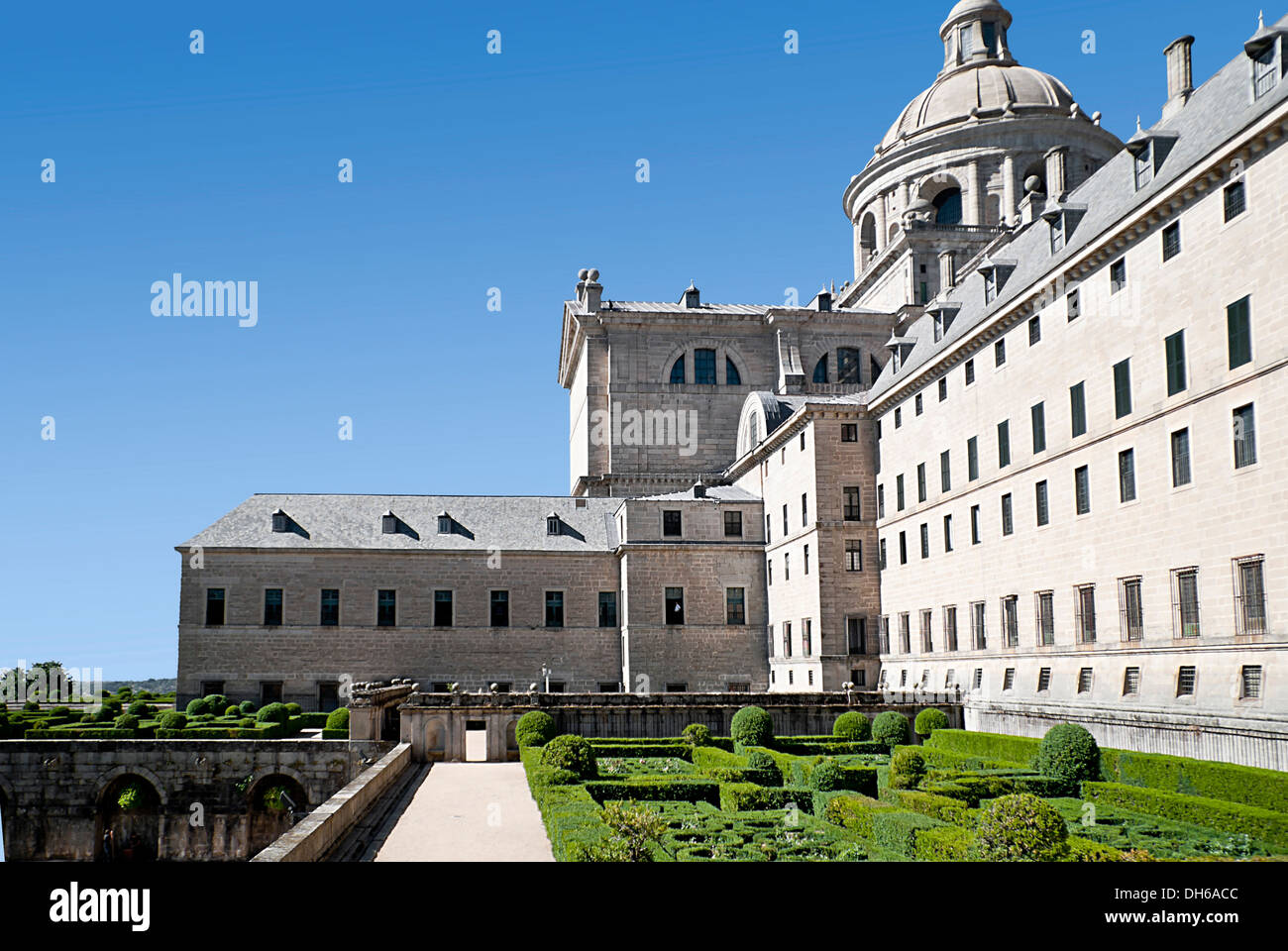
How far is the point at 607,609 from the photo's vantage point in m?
55.1

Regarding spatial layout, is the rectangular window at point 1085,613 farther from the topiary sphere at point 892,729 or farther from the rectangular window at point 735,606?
the rectangular window at point 735,606

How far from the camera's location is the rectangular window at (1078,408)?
A: 31953mm

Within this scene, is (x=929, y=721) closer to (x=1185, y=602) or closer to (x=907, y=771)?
(x=1185, y=602)

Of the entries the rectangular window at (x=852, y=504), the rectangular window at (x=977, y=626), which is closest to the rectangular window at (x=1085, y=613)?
the rectangular window at (x=977, y=626)

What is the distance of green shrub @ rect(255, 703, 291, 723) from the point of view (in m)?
42.8

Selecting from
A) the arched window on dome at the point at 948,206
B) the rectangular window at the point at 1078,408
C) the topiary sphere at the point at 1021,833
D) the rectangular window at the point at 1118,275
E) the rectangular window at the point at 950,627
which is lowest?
the topiary sphere at the point at 1021,833

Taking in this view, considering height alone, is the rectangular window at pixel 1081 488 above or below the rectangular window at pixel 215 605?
above

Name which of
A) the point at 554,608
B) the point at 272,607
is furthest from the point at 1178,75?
the point at 272,607

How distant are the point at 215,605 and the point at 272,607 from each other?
8.38 ft

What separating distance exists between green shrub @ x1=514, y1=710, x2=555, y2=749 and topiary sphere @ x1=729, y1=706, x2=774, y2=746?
18.1ft

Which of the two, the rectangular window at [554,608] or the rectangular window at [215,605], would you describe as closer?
the rectangular window at [215,605]

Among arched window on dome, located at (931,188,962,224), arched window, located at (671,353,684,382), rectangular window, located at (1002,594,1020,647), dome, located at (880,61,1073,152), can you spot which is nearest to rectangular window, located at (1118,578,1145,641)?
rectangular window, located at (1002,594,1020,647)

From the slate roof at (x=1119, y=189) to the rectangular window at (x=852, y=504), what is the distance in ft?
14.4

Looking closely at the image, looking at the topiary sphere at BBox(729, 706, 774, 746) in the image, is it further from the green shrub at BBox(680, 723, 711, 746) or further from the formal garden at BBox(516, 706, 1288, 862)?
the green shrub at BBox(680, 723, 711, 746)
